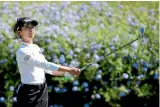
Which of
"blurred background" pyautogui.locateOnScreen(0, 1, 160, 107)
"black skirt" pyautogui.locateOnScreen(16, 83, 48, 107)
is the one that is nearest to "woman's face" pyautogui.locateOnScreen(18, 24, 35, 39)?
"black skirt" pyautogui.locateOnScreen(16, 83, 48, 107)

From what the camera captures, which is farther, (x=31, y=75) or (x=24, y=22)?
(x=24, y=22)

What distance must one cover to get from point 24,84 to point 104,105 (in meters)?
2.40

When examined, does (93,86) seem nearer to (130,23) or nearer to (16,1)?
(130,23)

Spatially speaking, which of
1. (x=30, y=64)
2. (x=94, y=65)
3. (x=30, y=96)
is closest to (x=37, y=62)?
(x=30, y=64)

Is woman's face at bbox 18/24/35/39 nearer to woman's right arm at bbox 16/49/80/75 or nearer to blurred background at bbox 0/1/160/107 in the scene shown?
woman's right arm at bbox 16/49/80/75

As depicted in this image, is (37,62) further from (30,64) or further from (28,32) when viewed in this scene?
(28,32)

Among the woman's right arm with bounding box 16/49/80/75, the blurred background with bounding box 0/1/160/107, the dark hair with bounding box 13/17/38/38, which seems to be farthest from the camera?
the blurred background with bounding box 0/1/160/107

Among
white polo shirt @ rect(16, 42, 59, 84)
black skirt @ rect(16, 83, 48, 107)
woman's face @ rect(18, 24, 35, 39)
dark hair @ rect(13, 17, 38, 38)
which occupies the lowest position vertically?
black skirt @ rect(16, 83, 48, 107)

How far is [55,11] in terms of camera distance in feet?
21.6

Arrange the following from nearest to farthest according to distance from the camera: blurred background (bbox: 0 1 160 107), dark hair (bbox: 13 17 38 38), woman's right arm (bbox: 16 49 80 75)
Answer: woman's right arm (bbox: 16 49 80 75), dark hair (bbox: 13 17 38 38), blurred background (bbox: 0 1 160 107)

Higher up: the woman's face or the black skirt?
the woman's face

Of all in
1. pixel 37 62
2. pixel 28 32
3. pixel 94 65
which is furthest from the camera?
pixel 94 65

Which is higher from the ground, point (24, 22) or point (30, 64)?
point (24, 22)

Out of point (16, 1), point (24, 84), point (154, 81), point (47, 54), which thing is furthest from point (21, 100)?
point (16, 1)
